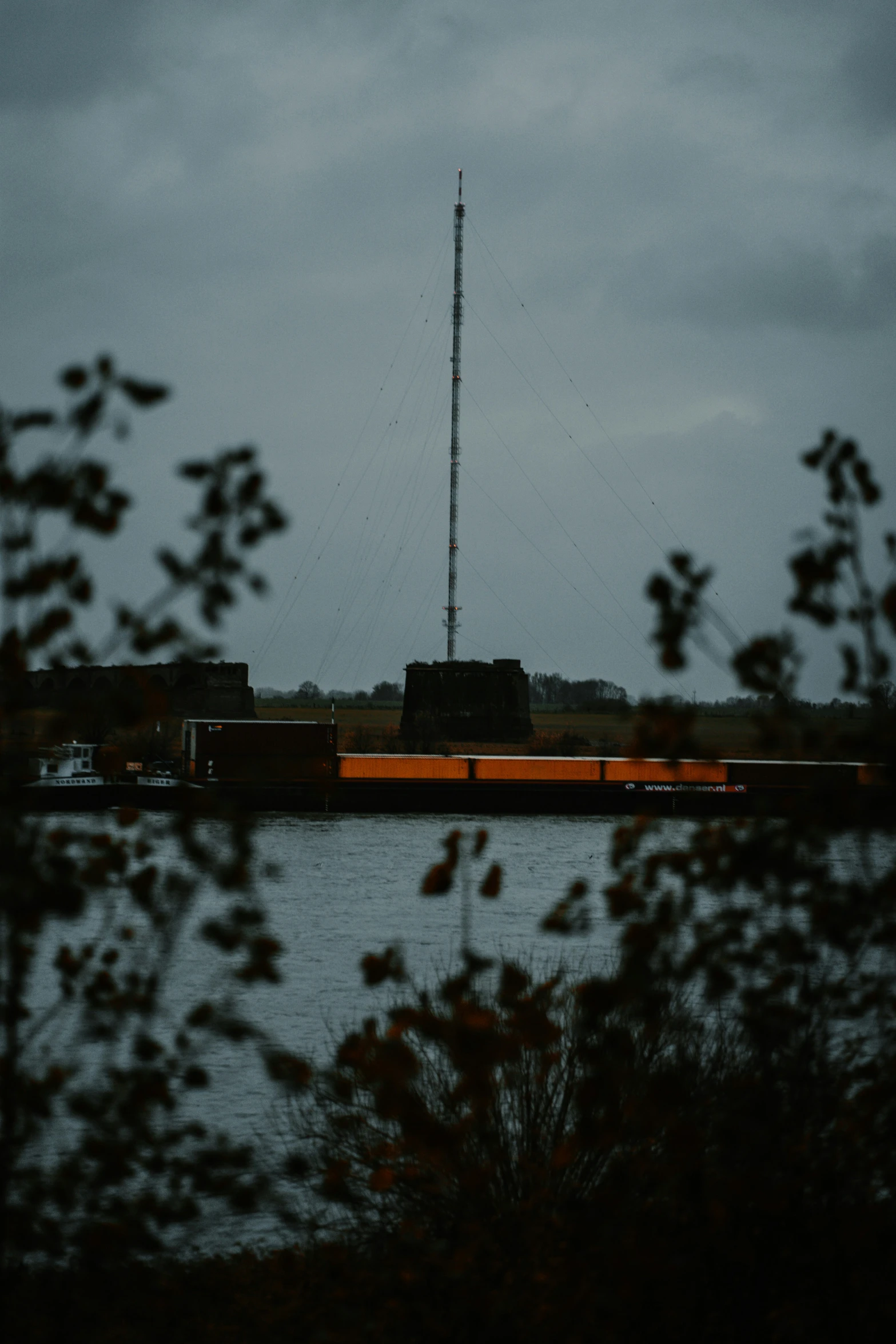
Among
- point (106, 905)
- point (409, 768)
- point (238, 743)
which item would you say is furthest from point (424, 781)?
point (106, 905)

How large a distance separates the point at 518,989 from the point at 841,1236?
4.09 ft

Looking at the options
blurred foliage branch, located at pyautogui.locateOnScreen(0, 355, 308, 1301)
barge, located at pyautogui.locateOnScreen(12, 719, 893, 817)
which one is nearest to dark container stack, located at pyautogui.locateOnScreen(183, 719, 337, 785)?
barge, located at pyautogui.locateOnScreen(12, 719, 893, 817)

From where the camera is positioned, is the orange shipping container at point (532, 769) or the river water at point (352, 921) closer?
the river water at point (352, 921)

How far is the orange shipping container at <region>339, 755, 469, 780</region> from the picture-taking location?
61594mm

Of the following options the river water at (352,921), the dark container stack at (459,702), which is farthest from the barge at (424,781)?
the dark container stack at (459,702)

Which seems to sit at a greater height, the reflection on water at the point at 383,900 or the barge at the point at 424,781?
the barge at the point at 424,781

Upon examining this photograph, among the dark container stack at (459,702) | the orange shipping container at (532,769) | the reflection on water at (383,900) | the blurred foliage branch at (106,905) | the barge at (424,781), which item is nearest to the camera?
the blurred foliage branch at (106,905)

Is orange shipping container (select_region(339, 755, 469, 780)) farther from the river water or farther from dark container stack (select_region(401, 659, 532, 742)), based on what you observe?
dark container stack (select_region(401, 659, 532, 742))

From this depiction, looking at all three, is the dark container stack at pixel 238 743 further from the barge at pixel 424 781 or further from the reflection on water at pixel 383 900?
the reflection on water at pixel 383 900

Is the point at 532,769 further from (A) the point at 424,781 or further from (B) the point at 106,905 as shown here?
(B) the point at 106,905

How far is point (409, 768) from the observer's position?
203 feet

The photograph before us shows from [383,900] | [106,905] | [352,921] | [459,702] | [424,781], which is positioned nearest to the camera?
[106,905]

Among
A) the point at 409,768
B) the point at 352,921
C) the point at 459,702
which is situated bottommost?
the point at 352,921

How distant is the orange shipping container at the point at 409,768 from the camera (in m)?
61.6
